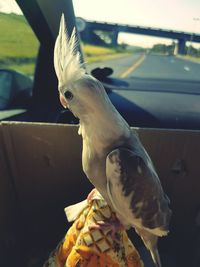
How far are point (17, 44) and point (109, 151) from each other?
1764mm

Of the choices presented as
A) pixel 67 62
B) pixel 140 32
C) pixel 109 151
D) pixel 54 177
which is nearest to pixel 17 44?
pixel 54 177

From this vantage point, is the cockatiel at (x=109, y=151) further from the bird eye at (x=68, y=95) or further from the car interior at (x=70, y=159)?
the car interior at (x=70, y=159)

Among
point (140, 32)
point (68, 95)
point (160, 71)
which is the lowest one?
point (140, 32)

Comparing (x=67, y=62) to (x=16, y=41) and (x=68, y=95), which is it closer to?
(x=68, y=95)

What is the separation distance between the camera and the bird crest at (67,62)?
1748mm

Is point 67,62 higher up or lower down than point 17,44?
higher up

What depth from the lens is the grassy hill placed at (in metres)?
2.94

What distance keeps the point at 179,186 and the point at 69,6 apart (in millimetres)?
1466

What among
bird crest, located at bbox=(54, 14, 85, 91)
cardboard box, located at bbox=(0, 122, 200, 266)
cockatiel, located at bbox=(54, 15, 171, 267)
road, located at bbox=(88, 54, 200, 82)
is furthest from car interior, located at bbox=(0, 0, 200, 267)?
road, located at bbox=(88, 54, 200, 82)

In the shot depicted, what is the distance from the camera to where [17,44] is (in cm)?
327

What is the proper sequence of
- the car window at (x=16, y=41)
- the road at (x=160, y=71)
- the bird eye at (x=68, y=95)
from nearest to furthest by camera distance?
the bird eye at (x=68, y=95) → the car window at (x=16, y=41) → the road at (x=160, y=71)

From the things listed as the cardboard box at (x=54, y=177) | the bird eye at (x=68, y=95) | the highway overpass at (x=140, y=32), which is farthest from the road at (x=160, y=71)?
the bird eye at (x=68, y=95)

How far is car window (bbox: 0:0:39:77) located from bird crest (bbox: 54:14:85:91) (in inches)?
36.9

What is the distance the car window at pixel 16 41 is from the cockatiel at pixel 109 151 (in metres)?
Answer: 1.08
